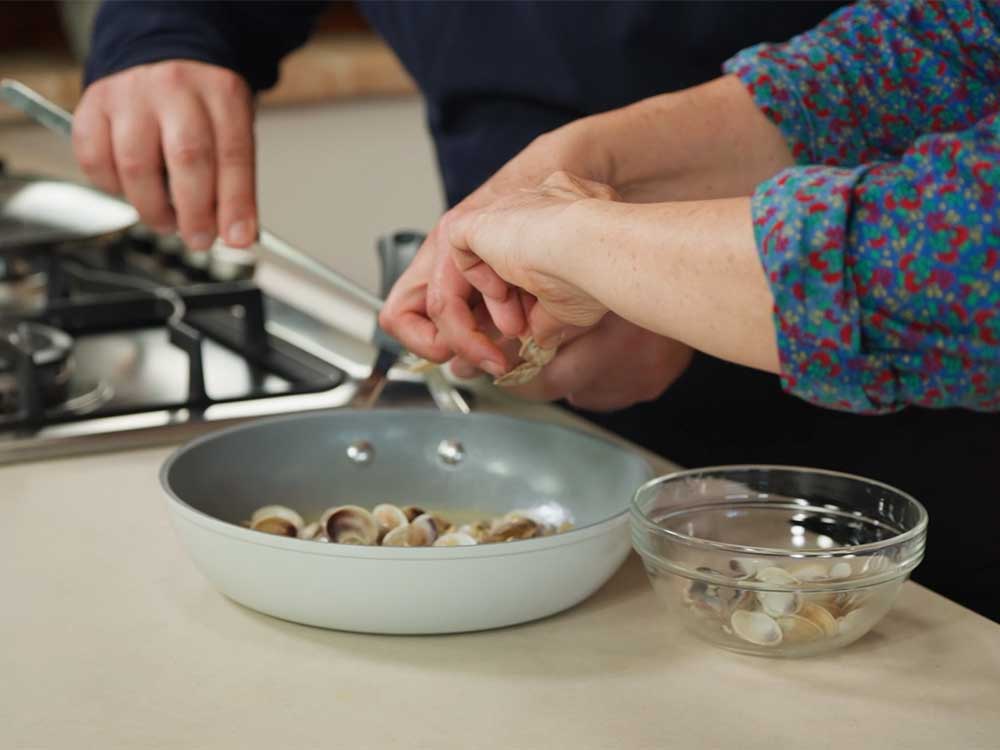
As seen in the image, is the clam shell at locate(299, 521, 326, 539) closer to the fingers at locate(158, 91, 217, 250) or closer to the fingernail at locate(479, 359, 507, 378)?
the fingernail at locate(479, 359, 507, 378)

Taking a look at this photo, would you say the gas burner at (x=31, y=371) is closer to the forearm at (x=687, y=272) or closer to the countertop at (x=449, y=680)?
the countertop at (x=449, y=680)

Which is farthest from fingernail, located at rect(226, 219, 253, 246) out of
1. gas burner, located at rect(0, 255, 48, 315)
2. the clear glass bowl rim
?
the clear glass bowl rim

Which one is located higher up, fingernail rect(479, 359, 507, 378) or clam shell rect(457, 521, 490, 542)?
fingernail rect(479, 359, 507, 378)

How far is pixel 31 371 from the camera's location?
968mm

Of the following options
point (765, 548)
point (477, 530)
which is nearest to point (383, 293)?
point (477, 530)

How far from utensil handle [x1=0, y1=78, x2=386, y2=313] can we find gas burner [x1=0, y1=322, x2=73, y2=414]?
0.16 m

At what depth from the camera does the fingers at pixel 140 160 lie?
1.08 metres

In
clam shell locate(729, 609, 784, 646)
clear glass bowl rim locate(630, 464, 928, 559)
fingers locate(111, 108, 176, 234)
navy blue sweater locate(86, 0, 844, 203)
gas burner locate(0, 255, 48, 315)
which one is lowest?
gas burner locate(0, 255, 48, 315)

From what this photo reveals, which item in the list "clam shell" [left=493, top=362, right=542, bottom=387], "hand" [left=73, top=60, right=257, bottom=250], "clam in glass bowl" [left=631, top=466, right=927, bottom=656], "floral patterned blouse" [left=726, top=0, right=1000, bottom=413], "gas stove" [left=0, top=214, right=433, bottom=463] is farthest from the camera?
"hand" [left=73, top=60, right=257, bottom=250]

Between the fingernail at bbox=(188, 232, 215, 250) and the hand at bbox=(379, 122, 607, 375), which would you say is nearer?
the hand at bbox=(379, 122, 607, 375)

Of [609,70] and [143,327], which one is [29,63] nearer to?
[143,327]

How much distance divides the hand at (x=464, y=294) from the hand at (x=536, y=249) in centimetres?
2

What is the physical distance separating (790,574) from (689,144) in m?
0.39

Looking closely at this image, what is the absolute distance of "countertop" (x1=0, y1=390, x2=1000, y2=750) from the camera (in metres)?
0.59
